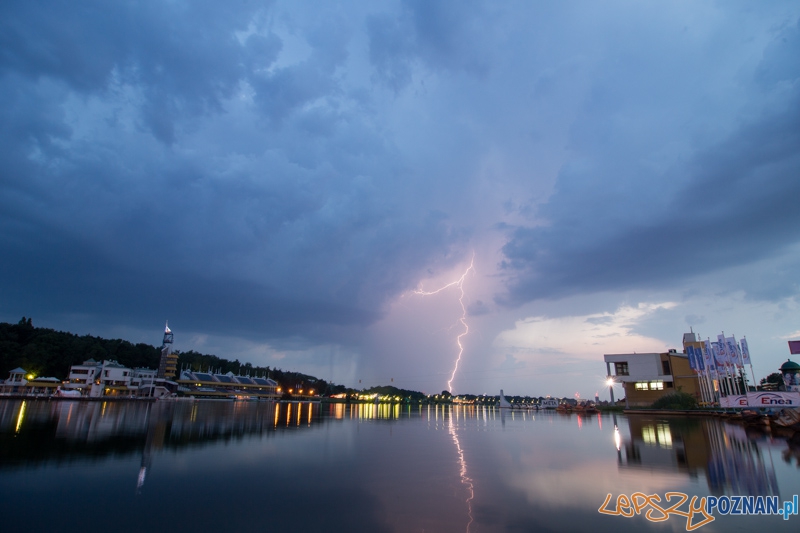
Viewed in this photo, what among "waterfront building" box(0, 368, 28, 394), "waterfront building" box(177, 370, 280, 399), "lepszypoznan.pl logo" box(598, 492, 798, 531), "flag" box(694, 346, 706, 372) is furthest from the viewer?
"waterfront building" box(177, 370, 280, 399)

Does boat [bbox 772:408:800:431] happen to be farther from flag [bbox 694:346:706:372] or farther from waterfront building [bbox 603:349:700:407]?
waterfront building [bbox 603:349:700:407]

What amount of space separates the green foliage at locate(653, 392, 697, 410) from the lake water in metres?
47.6

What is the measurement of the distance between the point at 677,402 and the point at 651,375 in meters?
16.4

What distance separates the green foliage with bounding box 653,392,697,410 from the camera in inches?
2569

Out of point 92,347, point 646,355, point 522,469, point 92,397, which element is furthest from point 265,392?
point 522,469

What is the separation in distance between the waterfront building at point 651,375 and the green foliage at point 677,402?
9890mm

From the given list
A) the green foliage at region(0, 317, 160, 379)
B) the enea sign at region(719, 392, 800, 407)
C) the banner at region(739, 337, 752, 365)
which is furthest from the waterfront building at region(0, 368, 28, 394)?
the banner at region(739, 337, 752, 365)

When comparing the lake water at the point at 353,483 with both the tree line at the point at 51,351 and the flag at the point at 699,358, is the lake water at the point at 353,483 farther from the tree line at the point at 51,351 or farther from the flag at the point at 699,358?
the tree line at the point at 51,351

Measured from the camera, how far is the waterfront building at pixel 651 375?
7981 centimetres

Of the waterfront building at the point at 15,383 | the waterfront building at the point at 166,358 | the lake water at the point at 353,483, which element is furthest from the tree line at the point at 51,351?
the lake water at the point at 353,483

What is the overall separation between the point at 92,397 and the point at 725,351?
123 metres

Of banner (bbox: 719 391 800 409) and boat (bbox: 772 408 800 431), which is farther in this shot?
banner (bbox: 719 391 800 409)

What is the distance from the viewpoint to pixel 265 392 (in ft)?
578

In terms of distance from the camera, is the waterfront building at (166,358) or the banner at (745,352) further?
the waterfront building at (166,358)
